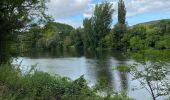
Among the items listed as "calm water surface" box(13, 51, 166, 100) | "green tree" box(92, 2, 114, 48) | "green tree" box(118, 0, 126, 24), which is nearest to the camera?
"calm water surface" box(13, 51, 166, 100)

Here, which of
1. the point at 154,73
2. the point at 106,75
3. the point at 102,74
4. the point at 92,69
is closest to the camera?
the point at 154,73

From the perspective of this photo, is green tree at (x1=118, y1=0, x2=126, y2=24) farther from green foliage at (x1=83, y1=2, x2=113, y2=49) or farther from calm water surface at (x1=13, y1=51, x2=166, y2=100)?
calm water surface at (x1=13, y1=51, x2=166, y2=100)

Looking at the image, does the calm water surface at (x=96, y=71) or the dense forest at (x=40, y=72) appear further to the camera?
the calm water surface at (x=96, y=71)

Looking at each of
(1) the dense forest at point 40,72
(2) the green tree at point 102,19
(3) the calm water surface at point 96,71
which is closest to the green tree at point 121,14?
(2) the green tree at point 102,19

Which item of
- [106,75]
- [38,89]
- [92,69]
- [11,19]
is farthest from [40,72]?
[92,69]

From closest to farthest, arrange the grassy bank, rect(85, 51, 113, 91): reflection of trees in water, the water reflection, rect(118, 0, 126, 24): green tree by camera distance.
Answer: the grassy bank → rect(85, 51, 113, 91): reflection of trees in water → the water reflection → rect(118, 0, 126, 24): green tree

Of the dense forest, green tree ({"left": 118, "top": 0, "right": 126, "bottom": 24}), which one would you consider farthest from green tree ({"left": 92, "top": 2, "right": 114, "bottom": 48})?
the dense forest

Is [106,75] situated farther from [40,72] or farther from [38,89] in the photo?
[38,89]

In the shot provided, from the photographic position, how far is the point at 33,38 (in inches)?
1079

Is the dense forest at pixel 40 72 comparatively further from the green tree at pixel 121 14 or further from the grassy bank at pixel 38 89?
the green tree at pixel 121 14

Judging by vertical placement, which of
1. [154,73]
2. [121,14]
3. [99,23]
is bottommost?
[154,73]

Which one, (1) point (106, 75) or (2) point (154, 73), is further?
(1) point (106, 75)

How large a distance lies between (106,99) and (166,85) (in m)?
2.50

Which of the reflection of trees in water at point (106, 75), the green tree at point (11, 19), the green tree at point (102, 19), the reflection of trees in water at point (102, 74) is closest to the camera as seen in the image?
the reflection of trees in water at point (102, 74)
